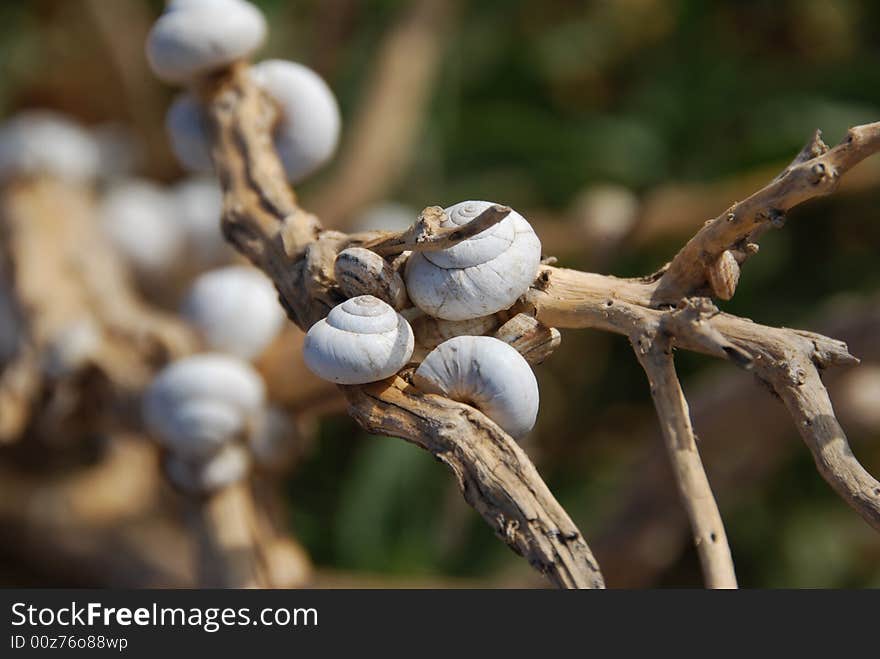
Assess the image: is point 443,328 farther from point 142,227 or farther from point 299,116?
point 142,227

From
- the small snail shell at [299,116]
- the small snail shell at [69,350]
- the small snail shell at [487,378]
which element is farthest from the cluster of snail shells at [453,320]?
the small snail shell at [69,350]

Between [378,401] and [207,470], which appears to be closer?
[378,401]

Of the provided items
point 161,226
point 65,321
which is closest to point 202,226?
point 161,226

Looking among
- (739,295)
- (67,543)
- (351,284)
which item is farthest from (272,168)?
(739,295)

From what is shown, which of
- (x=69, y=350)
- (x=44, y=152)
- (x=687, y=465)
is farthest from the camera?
(x=44, y=152)

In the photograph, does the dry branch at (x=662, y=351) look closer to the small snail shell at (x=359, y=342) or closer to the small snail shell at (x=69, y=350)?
the small snail shell at (x=359, y=342)
